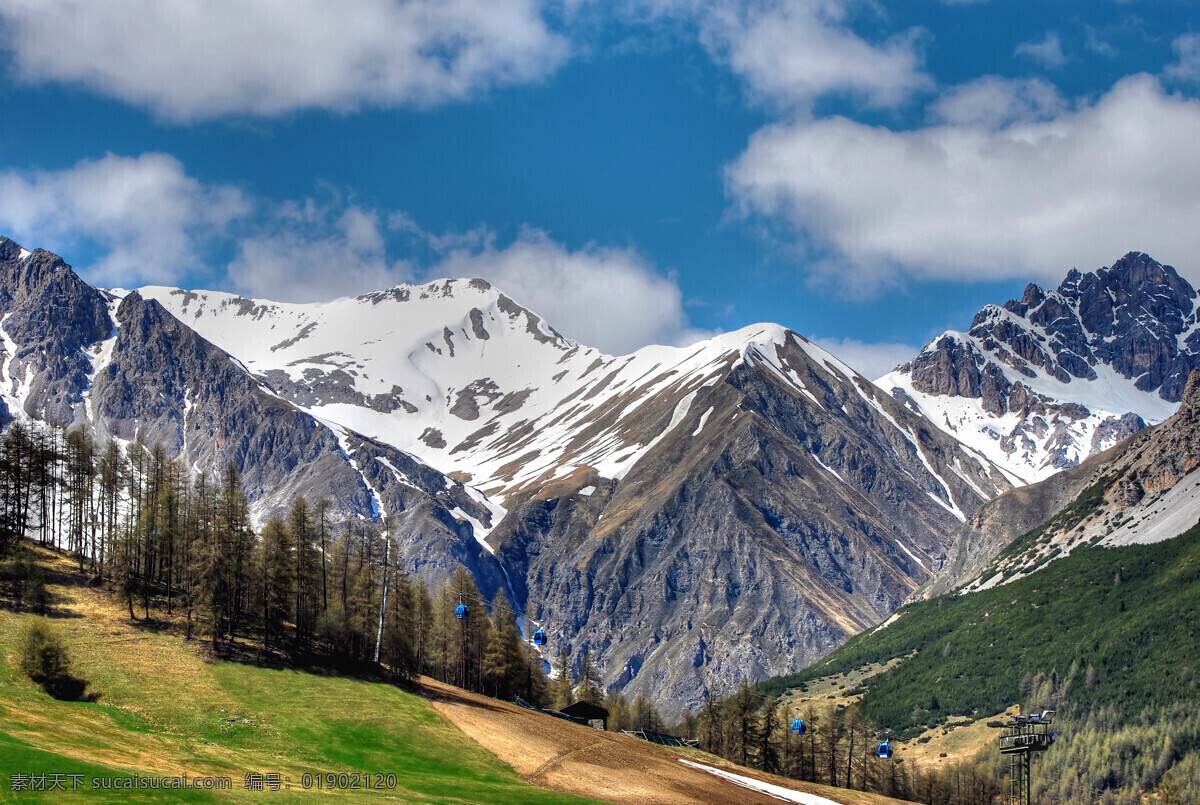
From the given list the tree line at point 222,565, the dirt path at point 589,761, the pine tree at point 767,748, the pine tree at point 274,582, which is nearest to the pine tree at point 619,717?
the pine tree at point 767,748

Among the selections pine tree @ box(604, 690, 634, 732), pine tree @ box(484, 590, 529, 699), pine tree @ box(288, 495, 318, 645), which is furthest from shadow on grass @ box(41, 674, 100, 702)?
pine tree @ box(604, 690, 634, 732)

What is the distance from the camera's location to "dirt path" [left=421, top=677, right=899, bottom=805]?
77.0 metres

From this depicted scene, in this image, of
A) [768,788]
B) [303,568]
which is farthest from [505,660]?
[768,788]

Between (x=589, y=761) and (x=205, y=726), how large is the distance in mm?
27883

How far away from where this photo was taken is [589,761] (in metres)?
84.1

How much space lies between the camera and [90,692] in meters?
72.0

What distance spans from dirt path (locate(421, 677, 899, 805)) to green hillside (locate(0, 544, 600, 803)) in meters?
2.72

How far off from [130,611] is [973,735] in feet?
495

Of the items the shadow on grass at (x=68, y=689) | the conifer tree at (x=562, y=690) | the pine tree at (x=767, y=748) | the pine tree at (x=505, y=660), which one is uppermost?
the shadow on grass at (x=68, y=689)

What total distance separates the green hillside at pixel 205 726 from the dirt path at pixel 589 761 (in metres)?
2.72

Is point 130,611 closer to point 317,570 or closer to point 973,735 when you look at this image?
point 317,570

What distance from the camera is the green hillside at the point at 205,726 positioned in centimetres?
5581

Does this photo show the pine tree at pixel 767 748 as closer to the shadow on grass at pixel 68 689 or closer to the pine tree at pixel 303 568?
the pine tree at pixel 303 568

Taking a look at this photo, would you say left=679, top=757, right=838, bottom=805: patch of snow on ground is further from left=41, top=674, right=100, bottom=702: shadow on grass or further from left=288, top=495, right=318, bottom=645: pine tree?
left=41, top=674, right=100, bottom=702: shadow on grass
